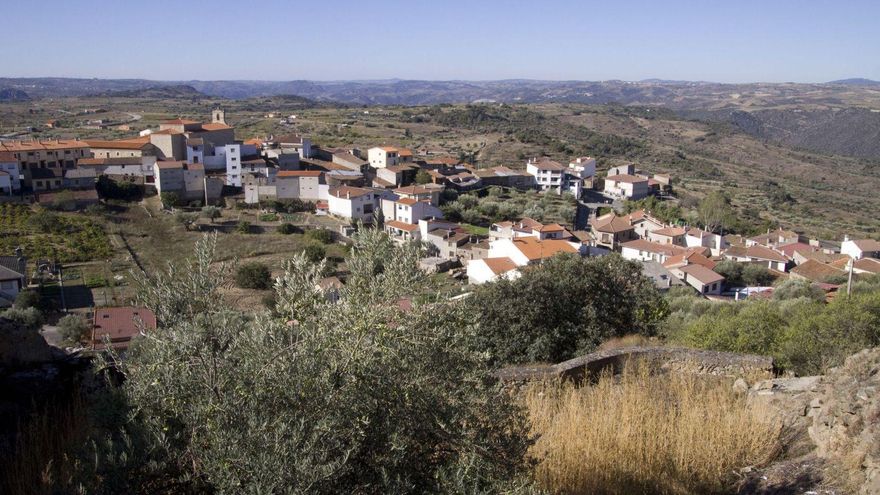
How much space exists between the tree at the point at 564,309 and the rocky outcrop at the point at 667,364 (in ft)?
9.18

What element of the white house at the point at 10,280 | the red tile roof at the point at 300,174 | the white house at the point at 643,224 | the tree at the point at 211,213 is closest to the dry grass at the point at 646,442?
the white house at the point at 10,280

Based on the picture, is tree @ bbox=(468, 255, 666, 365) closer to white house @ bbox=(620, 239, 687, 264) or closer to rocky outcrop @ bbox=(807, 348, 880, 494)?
rocky outcrop @ bbox=(807, 348, 880, 494)

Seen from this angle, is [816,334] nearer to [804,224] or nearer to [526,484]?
[526,484]

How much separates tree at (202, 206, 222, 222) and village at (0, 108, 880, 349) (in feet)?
0.38

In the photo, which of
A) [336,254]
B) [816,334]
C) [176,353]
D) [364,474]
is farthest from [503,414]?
[336,254]

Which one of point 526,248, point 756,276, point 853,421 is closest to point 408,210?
point 526,248

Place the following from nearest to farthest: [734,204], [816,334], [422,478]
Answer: [422,478] → [816,334] → [734,204]

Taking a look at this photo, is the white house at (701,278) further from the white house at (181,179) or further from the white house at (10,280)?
the white house at (181,179)

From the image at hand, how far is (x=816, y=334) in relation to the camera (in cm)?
982

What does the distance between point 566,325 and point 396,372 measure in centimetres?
923

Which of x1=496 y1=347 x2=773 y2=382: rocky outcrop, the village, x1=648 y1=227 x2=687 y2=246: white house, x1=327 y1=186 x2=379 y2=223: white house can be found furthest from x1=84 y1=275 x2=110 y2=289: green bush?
x1=648 y1=227 x2=687 y2=246: white house

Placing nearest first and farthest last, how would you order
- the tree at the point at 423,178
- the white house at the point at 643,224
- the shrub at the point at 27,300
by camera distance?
the shrub at the point at 27,300, the white house at the point at 643,224, the tree at the point at 423,178

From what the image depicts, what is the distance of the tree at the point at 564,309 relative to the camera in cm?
1158

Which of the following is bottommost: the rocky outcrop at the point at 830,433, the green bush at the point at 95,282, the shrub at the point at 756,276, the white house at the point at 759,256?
the shrub at the point at 756,276
